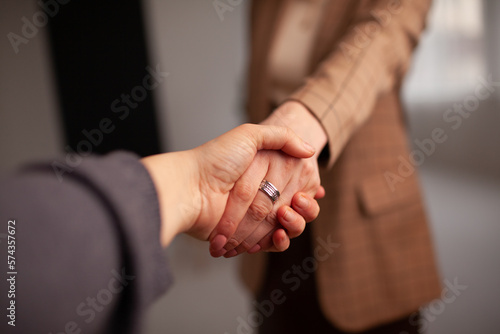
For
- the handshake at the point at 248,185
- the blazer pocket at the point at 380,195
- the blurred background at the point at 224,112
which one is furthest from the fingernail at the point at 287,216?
the blurred background at the point at 224,112

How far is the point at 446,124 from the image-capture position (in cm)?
207

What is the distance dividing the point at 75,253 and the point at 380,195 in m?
0.57

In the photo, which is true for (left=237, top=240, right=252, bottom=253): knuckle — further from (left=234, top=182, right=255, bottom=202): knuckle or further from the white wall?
the white wall

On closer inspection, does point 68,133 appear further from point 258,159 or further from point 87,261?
point 87,261

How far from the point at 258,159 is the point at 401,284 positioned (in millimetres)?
441

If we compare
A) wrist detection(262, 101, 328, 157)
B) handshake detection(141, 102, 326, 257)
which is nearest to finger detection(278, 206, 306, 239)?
handshake detection(141, 102, 326, 257)

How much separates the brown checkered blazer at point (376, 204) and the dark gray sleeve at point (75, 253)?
0.47 metres

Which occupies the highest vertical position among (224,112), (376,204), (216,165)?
(216,165)

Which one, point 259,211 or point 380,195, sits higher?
point 259,211

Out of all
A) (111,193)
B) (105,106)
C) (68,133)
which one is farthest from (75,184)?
(68,133)

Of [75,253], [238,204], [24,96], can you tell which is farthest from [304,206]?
[24,96]

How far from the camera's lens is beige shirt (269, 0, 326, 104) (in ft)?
2.31

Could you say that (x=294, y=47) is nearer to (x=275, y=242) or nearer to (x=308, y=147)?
A: (x=308, y=147)

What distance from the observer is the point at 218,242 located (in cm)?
49
